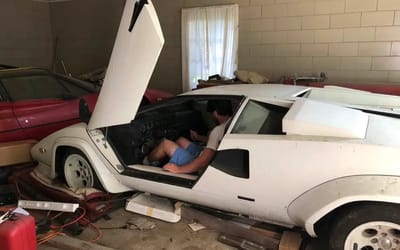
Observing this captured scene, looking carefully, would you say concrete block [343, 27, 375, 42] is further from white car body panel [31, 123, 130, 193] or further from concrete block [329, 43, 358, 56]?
white car body panel [31, 123, 130, 193]

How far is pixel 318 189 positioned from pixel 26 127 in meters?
3.33

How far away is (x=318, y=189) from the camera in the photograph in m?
2.13

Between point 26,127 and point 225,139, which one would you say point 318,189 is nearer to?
point 225,139

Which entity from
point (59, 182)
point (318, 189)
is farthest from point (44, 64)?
point (318, 189)

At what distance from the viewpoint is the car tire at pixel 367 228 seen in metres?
1.98

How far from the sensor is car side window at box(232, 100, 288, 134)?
95.3 inches

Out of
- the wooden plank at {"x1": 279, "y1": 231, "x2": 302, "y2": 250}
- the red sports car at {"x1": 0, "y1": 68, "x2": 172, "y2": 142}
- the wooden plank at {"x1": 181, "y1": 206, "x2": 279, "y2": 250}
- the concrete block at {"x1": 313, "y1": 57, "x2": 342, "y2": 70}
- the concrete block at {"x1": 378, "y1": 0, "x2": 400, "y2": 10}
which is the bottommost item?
the wooden plank at {"x1": 181, "y1": 206, "x2": 279, "y2": 250}

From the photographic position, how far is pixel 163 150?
3.09 metres

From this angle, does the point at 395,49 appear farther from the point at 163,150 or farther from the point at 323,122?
the point at 163,150

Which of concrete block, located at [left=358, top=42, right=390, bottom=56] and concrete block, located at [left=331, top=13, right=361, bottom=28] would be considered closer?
concrete block, located at [left=358, top=42, right=390, bottom=56]

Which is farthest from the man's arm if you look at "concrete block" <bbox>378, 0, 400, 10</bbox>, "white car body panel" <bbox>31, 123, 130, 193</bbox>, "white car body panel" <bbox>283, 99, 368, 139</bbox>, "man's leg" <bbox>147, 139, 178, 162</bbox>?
"concrete block" <bbox>378, 0, 400, 10</bbox>

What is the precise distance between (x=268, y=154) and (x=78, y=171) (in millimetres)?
1915

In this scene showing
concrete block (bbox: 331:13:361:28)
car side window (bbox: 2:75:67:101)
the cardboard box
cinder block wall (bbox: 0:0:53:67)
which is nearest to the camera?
the cardboard box

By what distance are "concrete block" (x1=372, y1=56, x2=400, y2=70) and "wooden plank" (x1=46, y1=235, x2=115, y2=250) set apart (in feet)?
14.4
